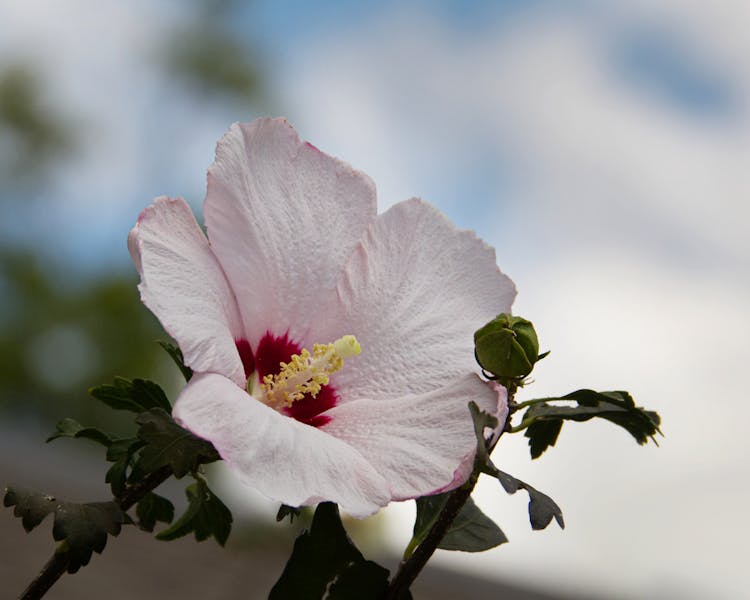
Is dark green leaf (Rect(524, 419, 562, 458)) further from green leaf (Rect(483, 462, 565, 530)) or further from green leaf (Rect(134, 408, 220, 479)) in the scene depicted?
green leaf (Rect(134, 408, 220, 479))

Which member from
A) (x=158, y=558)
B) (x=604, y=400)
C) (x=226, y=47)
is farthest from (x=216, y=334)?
(x=226, y=47)

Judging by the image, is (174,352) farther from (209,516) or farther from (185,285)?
(209,516)

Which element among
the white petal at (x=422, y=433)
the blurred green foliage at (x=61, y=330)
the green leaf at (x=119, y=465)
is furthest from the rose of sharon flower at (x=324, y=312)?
the blurred green foliage at (x=61, y=330)

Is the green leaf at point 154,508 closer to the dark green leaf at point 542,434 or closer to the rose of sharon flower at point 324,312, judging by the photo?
the rose of sharon flower at point 324,312

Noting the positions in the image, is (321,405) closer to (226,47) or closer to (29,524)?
(29,524)

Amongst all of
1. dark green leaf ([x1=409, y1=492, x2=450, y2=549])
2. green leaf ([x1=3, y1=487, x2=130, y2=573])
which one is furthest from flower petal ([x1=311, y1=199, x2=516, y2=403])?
green leaf ([x1=3, y1=487, x2=130, y2=573])

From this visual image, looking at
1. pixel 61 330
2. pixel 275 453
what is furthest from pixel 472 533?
pixel 61 330

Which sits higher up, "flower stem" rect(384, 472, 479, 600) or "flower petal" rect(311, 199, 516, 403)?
"flower petal" rect(311, 199, 516, 403)
